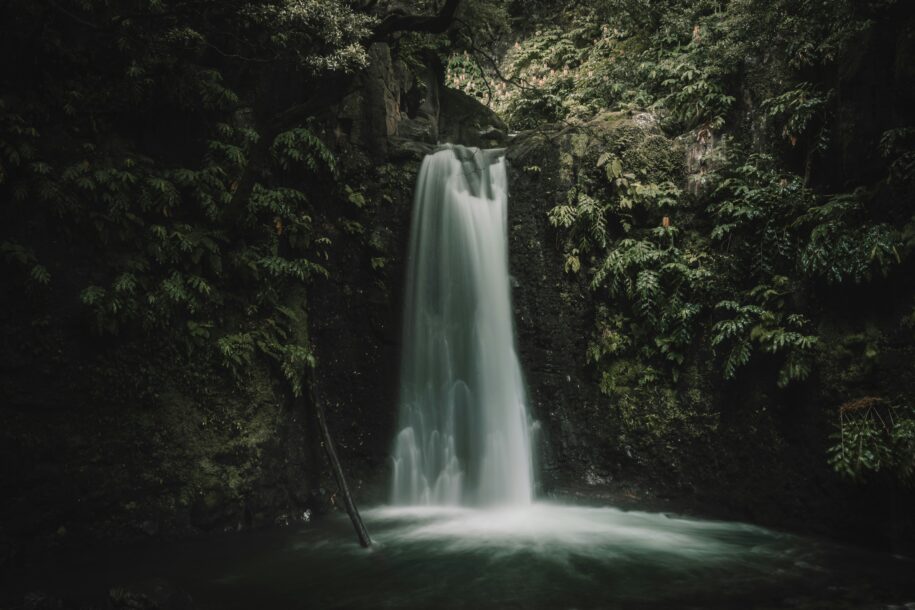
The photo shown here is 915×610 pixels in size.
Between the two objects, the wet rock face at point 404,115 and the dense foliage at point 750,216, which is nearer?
the dense foliage at point 750,216

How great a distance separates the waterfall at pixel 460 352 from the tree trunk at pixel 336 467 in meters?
1.44

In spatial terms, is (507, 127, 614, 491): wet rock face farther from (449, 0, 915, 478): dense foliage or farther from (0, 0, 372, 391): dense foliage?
(0, 0, 372, 391): dense foliage

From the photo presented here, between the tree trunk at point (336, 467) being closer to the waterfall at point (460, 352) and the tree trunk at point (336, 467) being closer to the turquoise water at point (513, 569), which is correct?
the turquoise water at point (513, 569)

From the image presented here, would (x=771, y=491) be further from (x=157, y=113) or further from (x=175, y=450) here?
(x=157, y=113)

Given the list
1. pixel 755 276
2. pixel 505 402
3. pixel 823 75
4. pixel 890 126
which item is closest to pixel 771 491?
pixel 755 276

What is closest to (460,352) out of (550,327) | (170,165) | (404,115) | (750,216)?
(550,327)

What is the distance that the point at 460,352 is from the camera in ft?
31.2

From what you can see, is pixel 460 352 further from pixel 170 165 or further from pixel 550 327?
pixel 170 165

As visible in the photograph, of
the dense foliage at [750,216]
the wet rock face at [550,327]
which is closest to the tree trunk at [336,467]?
the wet rock face at [550,327]

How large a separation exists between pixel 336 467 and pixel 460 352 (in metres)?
2.88

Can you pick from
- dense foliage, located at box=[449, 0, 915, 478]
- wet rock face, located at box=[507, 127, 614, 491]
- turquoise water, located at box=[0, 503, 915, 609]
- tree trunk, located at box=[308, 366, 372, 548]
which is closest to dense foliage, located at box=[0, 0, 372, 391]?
→ tree trunk, located at box=[308, 366, 372, 548]

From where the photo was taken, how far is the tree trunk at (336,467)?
22.9 ft

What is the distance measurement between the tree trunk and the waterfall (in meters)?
1.44

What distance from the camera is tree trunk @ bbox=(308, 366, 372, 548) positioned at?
22.9 ft
